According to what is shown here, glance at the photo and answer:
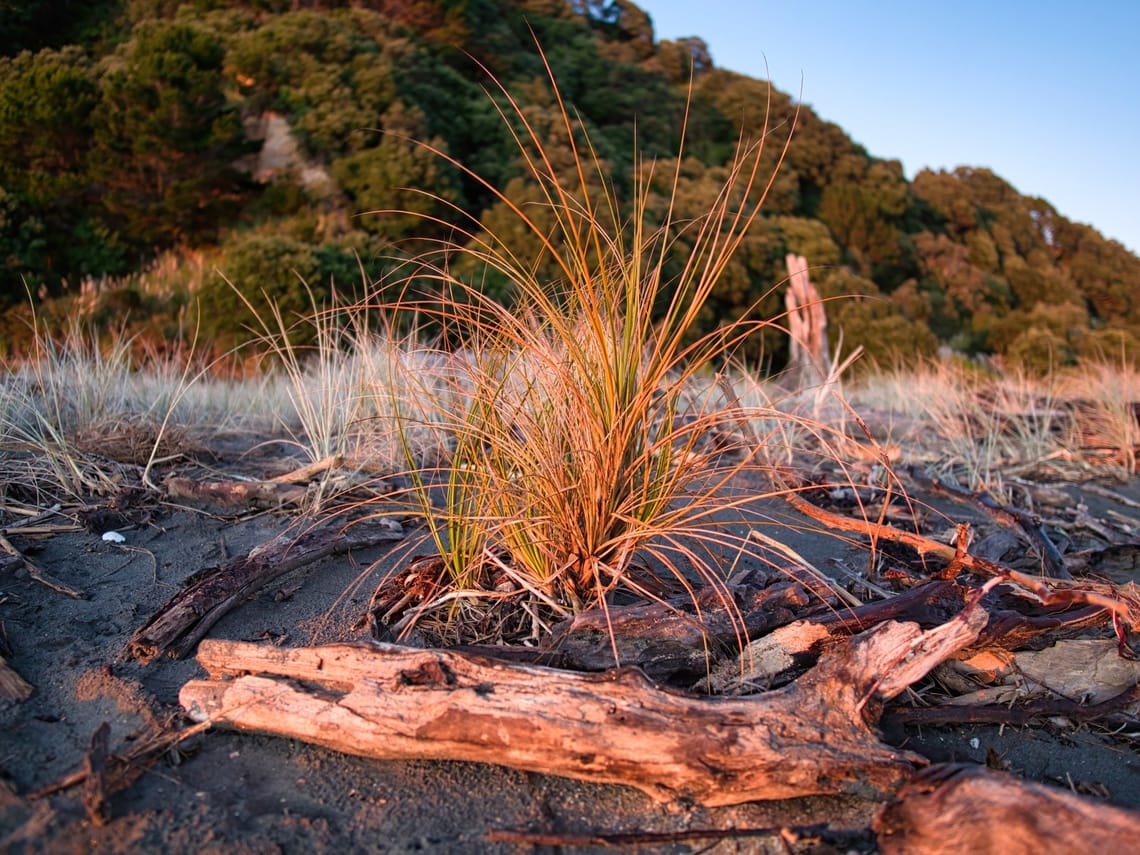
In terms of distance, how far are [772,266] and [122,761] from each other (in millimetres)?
15121

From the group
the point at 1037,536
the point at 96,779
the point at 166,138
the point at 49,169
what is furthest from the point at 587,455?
the point at 49,169

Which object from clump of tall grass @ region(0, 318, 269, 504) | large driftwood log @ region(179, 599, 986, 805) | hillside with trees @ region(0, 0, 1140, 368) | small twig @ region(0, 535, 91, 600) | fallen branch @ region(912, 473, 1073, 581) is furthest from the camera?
hillside with trees @ region(0, 0, 1140, 368)

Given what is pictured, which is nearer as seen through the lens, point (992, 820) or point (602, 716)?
point (992, 820)

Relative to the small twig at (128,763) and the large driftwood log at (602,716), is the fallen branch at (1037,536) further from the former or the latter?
the small twig at (128,763)

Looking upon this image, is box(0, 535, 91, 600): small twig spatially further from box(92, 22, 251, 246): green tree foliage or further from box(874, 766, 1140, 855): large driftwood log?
box(92, 22, 251, 246): green tree foliage

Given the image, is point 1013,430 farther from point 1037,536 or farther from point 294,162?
point 294,162

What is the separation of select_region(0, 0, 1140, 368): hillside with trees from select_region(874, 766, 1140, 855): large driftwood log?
22.0ft

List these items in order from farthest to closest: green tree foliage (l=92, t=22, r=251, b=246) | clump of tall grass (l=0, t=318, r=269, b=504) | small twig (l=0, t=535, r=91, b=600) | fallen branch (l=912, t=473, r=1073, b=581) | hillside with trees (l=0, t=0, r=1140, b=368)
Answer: green tree foliage (l=92, t=22, r=251, b=246) → hillside with trees (l=0, t=0, r=1140, b=368) → clump of tall grass (l=0, t=318, r=269, b=504) → fallen branch (l=912, t=473, r=1073, b=581) → small twig (l=0, t=535, r=91, b=600)

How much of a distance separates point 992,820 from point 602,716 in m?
0.76

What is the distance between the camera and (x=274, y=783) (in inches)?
68.1

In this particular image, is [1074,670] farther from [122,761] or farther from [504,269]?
[122,761]

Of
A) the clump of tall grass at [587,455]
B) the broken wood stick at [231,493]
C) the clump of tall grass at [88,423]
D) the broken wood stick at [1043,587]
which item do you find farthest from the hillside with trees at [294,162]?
the broken wood stick at [1043,587]

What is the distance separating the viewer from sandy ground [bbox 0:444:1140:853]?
1.56m

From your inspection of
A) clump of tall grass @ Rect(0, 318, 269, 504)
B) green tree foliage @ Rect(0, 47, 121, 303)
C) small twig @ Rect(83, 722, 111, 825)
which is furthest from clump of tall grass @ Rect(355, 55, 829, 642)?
green tree foliage @ Rect(0, 47, 121, 303)
